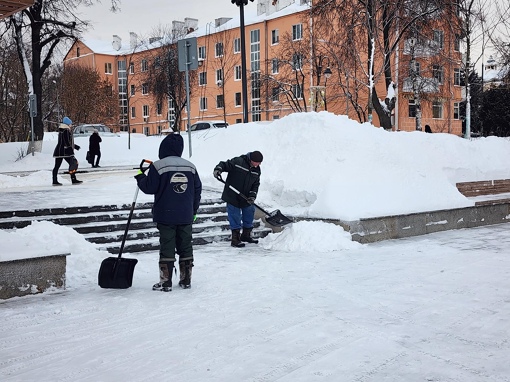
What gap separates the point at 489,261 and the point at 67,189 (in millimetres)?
8650

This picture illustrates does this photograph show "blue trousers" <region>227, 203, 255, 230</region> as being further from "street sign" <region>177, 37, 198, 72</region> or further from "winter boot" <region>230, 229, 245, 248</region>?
"street sign" <region>177, 37, 198, 72</region>

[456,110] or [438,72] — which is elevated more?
[438,72]

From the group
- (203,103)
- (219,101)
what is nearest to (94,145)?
(219,101)

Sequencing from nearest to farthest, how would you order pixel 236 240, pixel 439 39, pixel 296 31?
pixel 236 240 → pixel 439 39 → pixel 296 31

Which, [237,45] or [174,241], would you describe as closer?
[174,241]

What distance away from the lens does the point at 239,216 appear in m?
9.03

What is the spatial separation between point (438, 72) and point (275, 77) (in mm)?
13931

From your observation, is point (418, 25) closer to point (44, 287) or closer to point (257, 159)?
point (257, 159)

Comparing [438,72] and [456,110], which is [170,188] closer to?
[438,72]

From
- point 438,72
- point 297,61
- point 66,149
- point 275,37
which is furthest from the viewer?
point 275,37

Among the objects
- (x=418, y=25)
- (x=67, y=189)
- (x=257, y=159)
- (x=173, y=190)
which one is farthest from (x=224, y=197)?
(x=418, y=25)

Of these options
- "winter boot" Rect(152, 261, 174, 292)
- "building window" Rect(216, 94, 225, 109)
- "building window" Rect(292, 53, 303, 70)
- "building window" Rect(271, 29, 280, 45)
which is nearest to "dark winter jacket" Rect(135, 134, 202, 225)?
"winter boot" Rect(152, 261, 174, 292)

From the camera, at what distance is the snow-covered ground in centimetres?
397

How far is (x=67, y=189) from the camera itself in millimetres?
12047
